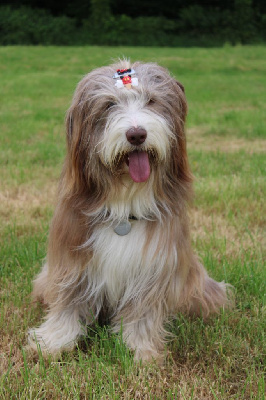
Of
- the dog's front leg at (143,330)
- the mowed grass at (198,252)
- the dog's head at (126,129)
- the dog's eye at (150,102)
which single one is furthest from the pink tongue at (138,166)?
the mowed grass at (198,252)

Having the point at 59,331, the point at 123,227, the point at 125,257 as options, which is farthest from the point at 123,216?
the point at 59,331

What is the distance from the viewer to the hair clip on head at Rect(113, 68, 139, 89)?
2150 mm

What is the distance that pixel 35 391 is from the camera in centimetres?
211

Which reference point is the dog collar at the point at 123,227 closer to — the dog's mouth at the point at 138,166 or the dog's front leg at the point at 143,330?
the dog's mouth at the point at 138,166

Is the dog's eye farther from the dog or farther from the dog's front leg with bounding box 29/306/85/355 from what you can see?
the dog's front leg with bounding box 29/306/85/355

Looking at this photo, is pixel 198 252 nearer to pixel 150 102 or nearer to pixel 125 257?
pixel 125 257

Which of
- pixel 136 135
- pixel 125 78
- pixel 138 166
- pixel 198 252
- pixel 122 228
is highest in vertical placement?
pixel 125 78

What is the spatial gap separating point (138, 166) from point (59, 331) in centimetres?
97

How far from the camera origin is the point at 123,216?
2283 mm

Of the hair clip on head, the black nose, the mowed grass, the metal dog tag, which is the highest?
the hair clip on head

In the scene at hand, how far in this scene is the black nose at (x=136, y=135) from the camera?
2.01 metres

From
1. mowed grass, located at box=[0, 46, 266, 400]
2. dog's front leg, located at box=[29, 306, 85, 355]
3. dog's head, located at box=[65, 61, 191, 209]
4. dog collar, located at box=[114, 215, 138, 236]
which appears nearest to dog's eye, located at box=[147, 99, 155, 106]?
dog's head, located at box=[65, 61, 191, 209]

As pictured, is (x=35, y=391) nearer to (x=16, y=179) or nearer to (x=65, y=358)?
(x=65, y=358)

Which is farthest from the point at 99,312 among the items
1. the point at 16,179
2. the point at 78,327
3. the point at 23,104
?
the point at 23,104
